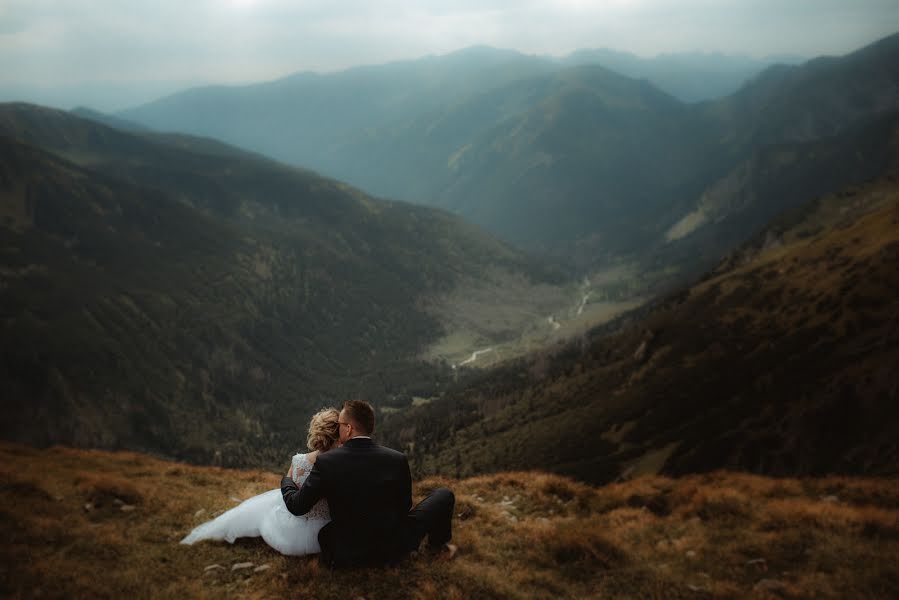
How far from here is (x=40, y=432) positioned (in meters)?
189

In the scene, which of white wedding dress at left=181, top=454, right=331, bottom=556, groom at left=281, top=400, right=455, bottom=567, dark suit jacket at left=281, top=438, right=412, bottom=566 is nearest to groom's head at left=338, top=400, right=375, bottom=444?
groom at left=281, top=400, right=455, bottom=567

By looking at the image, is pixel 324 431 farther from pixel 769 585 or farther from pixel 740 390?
pixel 740 390

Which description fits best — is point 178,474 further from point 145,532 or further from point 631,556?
point 631,556

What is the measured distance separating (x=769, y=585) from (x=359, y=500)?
987 cm

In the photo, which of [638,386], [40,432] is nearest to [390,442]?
[638,386]

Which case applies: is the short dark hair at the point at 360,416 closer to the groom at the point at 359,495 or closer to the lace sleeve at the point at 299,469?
the groom at the point at 359,495

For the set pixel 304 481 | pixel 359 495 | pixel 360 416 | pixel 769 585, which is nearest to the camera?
pixel 359 495

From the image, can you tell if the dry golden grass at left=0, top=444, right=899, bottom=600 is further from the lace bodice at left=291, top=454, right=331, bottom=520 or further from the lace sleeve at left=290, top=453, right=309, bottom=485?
the lace sleeve at left=290, top=453, right=309, bottom=485

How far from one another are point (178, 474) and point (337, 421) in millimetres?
17053

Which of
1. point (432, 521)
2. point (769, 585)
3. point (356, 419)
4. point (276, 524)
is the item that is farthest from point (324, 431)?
point (769, 585)

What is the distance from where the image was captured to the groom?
42.2 feet

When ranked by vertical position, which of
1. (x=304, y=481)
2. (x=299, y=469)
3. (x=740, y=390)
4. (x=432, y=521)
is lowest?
(x=740, y=390)

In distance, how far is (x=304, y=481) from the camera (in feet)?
45.2

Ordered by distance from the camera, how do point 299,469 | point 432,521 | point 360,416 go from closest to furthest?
point 360,416 < point 299,469 < point 432,521
